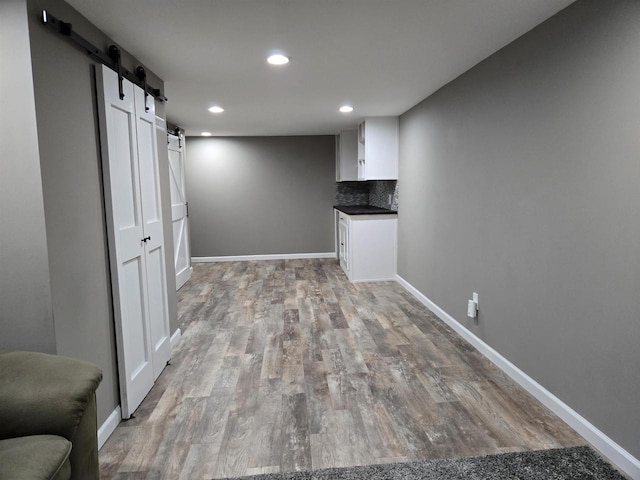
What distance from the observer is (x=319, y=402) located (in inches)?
103

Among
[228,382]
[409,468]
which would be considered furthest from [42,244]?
[409,468]

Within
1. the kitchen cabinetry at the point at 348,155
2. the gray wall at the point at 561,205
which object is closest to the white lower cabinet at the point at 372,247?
the kitchen cabinetry at the point at 348,155

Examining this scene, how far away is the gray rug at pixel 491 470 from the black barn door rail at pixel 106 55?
2.11 metres

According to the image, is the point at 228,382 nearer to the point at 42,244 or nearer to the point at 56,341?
the point at 56,341

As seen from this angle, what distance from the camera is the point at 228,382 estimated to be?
9.53ft

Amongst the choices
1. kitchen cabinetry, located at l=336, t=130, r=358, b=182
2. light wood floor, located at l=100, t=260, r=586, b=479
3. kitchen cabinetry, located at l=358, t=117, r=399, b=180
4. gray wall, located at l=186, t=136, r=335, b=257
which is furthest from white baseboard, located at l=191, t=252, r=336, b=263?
light wood floor, located at l=100, t=260, r=586, b=479

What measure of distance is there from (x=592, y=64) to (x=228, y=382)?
9.10 feet

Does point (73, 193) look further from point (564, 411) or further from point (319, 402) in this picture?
point (564, 411)

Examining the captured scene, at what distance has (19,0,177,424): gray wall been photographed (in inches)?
68.8

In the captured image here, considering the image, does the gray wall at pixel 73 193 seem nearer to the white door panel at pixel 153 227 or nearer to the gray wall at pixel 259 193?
the white door panel at pixel 153 227

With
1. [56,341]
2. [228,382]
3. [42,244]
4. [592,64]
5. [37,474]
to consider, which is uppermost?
[592,64]

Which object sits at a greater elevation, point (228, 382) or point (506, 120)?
point (506, 120)

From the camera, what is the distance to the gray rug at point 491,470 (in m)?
1.88

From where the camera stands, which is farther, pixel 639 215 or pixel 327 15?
pixel 327 15
